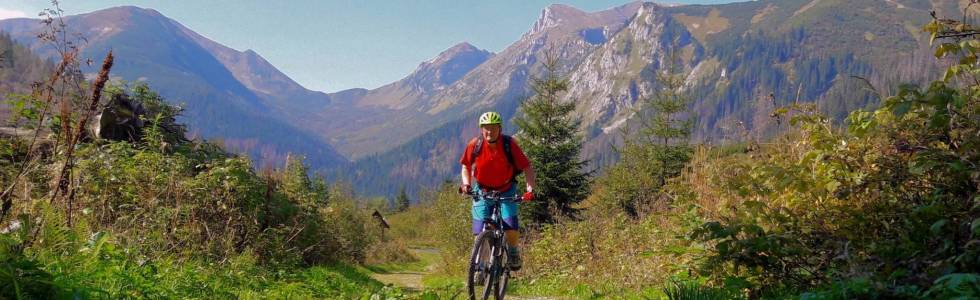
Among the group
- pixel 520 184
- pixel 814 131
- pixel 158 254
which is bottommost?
pixel 520 184

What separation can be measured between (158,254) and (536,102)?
20528 mm

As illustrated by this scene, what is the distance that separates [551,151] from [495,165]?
676 inches

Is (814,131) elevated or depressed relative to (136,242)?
elevated

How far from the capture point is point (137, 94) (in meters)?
14.6

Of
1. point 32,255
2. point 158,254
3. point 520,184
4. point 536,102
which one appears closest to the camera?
point 32,255

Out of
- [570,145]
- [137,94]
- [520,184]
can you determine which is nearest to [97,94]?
[137,94]

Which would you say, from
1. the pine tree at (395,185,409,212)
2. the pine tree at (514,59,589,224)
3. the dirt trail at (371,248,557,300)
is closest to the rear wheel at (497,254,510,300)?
the dirt trail at (371,248,557,300)

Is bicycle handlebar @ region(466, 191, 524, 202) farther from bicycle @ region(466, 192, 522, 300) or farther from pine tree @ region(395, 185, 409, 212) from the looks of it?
pine tree @ region(395, 185, 409, 212)

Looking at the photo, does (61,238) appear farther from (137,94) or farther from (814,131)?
(137,94)

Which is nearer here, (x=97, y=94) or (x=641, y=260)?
(x=97, y=94)

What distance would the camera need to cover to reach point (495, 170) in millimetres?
7344

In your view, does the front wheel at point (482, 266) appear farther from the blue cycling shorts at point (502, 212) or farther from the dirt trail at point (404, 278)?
the dirt trail at point (404, 278)

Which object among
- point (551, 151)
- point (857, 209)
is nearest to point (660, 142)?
point (551, 151)

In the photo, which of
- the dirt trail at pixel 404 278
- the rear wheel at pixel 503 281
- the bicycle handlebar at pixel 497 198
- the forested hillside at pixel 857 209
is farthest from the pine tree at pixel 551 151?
the bicycle handlebar at pixel 497 198
